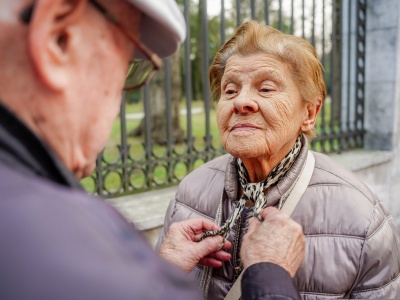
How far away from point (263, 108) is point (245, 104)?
0.08 metres

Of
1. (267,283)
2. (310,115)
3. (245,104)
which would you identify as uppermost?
(245,104)

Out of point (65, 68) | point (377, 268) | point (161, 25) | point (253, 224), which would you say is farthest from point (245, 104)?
point (65, 68)

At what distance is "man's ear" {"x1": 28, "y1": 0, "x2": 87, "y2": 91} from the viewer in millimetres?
658

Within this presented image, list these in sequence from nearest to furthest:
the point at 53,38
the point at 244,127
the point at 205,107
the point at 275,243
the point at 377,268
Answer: the point at 53,38
the point at 275,243
the point at 377,268
the point at 244,127
the point at 205,107

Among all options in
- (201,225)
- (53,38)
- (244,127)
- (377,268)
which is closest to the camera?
(53,38)

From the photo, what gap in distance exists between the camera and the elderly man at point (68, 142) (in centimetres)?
52

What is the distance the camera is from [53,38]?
2.23ft

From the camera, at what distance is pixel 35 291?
508mm

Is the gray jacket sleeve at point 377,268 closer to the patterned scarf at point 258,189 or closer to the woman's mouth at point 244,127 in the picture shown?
the patterned scarf at point 258,189

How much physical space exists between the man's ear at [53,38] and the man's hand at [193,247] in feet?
3.94

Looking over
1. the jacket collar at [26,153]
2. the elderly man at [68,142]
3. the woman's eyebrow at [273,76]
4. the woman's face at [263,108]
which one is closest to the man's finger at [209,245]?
the woman's face at [263,108]

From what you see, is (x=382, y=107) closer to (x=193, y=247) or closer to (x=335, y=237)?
(x=335, y=237)

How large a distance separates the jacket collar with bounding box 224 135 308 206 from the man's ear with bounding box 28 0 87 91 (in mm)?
1297

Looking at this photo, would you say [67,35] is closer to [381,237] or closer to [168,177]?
[381,237]
